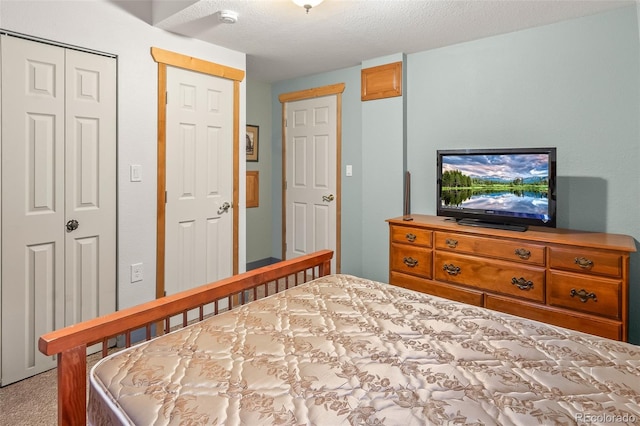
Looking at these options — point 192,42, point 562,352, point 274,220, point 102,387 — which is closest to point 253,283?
point 102,387

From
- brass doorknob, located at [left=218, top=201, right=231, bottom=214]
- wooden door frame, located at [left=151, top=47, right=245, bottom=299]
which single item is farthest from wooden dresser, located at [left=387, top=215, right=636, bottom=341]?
wooden door frame, located at [left=151, top=47, right=245, bottom=299]

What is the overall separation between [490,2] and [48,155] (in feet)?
9.73

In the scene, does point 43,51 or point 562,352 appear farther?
point 43,51

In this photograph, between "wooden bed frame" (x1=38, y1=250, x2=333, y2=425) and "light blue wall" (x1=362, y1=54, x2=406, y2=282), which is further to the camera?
"light blue wall" (x1=362, y1=54, x2=406, y2=282)

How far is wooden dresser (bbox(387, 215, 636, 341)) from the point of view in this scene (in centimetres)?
232

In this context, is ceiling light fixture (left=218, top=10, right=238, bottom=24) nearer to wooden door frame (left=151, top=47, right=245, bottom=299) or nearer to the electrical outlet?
wooden door frame (left=151, top=47, right=245, bottom=299)

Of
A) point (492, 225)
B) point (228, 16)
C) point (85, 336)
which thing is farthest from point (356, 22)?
point (85, 336)

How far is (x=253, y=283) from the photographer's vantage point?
1.93m

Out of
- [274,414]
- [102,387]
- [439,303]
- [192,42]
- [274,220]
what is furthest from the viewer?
[274,220]

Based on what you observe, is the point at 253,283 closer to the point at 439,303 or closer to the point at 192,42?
the point at 439,303

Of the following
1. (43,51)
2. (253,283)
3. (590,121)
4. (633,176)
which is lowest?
(253,283)

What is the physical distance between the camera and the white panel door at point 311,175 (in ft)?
14.5

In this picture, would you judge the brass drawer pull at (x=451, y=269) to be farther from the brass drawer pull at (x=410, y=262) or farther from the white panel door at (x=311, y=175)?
the white panel door at (x=311, y=175)

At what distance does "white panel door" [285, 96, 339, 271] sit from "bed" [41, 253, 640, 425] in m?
2.89
